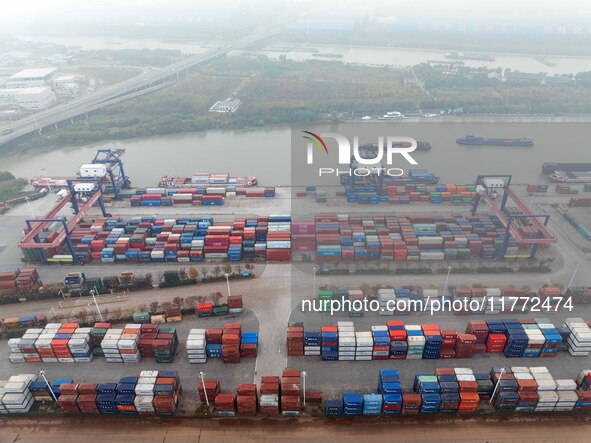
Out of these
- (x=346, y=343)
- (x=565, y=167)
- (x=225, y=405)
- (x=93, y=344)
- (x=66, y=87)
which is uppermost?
(x=66, y=87)

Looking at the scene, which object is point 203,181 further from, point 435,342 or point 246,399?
point 435,342

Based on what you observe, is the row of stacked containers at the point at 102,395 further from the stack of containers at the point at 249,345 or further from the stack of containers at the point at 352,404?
the stack of containers at the point at 352,404

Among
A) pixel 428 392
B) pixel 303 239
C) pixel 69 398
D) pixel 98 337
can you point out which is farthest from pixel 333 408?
pixel 303 239

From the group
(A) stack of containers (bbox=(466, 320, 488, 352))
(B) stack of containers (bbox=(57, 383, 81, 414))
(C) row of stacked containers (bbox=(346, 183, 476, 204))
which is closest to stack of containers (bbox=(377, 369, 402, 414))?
(A) stack of containers (bbox=(466, 320, 488, 352))

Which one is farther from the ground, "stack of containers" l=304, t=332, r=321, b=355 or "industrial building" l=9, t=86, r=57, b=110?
"industrial building" l=9, t=86, r=57, b=110

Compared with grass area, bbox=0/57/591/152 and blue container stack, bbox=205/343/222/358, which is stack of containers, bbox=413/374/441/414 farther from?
grass area, bbox=0/57/591/152

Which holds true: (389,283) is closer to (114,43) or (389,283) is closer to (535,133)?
(535,133)

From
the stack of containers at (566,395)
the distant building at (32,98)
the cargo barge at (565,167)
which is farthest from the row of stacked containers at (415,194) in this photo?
the distant building at (32,98)
